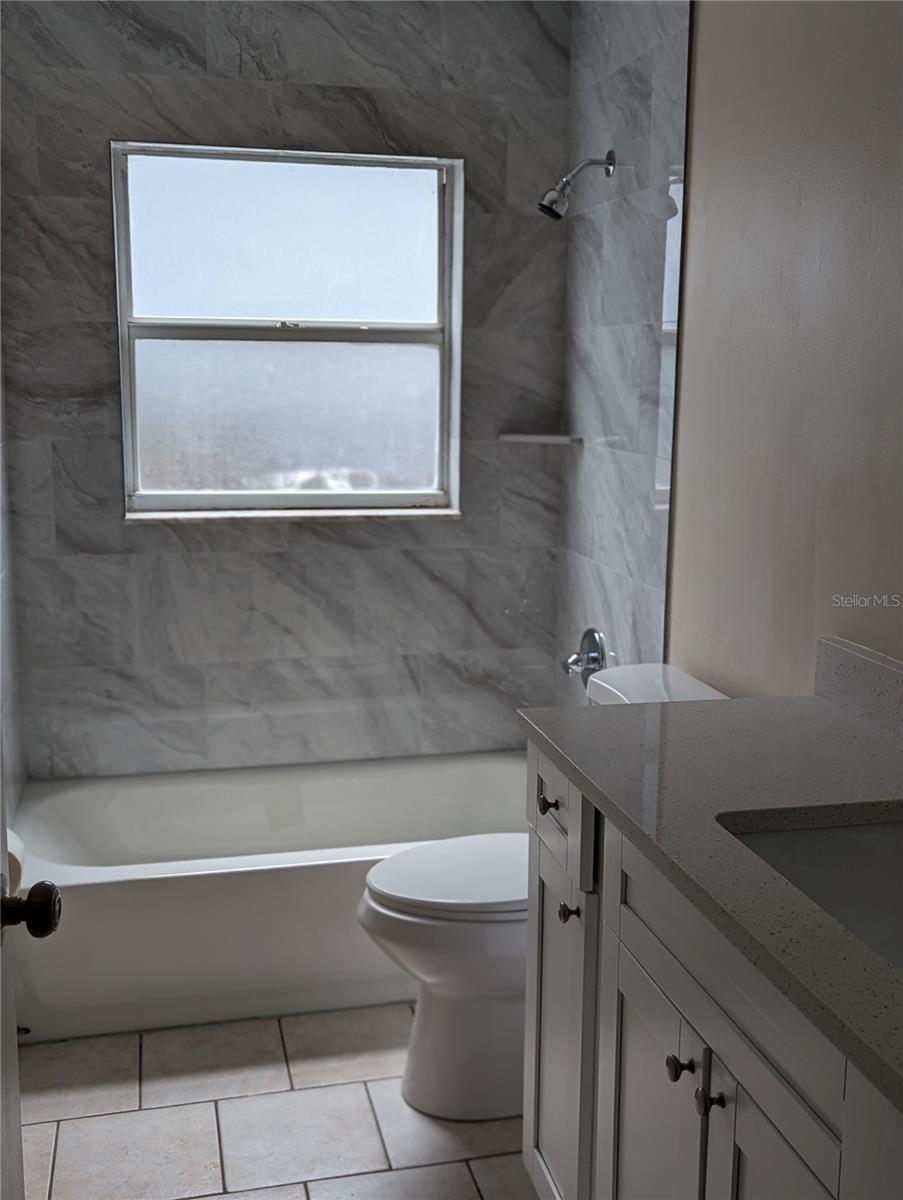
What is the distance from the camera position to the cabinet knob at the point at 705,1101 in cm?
130

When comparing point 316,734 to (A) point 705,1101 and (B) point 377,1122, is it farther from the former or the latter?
(A) point 705,1101

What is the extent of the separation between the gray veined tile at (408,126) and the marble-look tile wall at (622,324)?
0.23 metres

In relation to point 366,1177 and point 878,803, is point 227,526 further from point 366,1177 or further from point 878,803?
point 878,803

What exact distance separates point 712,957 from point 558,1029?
67cm

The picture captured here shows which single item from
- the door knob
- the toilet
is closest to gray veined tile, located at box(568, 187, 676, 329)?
the toilet

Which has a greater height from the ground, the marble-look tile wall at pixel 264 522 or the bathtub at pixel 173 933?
the marble-look tile wall at pixel 264 522

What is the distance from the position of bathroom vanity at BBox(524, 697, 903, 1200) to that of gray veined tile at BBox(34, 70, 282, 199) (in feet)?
6.73

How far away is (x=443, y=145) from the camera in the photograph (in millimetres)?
3395

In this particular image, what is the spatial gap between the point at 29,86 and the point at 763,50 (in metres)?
1.86

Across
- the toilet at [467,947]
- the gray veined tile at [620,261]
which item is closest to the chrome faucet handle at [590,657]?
the toilet at [467,947]

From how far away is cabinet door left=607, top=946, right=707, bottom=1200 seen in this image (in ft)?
4.55

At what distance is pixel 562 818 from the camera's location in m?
1.86

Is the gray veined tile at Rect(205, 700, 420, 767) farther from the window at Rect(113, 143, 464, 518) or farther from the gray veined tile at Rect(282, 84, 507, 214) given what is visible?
the gray veined tile at Rect(282, 84, 507, 214)

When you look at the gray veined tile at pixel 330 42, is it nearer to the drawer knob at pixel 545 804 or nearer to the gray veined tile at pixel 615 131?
the gray veined tile at pixel 615 131
